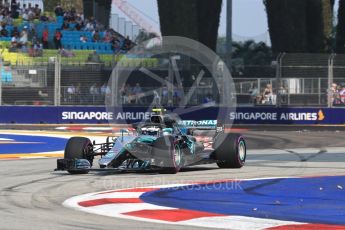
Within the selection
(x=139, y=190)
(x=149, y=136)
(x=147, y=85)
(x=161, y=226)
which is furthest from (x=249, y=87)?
(x=161, y=226)

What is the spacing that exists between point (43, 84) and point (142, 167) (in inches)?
625

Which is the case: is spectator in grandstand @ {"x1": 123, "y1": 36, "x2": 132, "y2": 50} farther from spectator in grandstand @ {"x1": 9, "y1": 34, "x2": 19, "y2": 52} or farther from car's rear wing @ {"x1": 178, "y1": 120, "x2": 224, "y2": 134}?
car's rear wing @ {"x1": 178, "y1": 120, "x2": 224, "y2": 134}

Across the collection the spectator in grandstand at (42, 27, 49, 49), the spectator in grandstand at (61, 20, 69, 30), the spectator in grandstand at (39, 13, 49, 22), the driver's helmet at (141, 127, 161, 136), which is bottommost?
the driver's helmet at (141, 127, 161, 136)

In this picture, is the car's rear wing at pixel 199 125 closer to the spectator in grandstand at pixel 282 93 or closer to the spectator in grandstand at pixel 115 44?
the spectator in grandstand at pixel 282 93

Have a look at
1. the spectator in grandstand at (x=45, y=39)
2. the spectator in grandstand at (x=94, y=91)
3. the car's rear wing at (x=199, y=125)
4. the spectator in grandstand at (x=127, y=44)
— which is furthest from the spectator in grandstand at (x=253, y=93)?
the car's rear wing at (x=199, y=125)

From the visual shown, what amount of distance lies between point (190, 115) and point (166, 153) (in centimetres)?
1613

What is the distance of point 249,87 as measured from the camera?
30.7 m

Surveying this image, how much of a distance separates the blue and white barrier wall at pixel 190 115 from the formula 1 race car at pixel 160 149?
1420cm

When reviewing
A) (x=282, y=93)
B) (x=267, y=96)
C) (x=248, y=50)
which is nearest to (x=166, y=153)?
(x=282, y=93)

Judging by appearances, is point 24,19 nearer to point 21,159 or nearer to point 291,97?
point 291,97

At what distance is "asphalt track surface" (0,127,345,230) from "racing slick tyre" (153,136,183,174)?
0.20 m

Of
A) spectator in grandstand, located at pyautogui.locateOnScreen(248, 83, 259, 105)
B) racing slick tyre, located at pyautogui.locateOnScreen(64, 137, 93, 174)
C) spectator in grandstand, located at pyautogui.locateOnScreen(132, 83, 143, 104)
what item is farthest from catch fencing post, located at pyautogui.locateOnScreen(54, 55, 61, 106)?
racing slick tyre, located at pyautogui.locateOnScreen(64, 137, 93, 174)

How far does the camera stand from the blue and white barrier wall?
A: 29031 millimetres

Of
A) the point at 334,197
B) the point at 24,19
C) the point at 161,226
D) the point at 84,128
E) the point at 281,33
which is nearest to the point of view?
the point at 161,226
